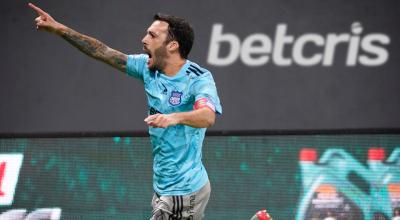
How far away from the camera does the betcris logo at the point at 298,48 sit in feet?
27.2

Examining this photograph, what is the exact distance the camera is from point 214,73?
8398 mm

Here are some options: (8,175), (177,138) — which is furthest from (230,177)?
(8,175)

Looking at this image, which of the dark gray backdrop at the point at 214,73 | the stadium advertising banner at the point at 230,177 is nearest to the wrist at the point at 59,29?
the stadium advertising banner at the point at 230,177

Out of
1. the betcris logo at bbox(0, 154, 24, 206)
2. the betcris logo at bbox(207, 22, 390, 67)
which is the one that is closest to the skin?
the betcris logo at bbox(0, 154, 24, 206)

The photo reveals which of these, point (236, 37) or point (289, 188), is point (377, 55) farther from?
point (289, 188)

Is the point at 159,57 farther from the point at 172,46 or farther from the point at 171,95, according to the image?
the point at 171,95

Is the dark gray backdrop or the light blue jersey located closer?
the light blue jersey

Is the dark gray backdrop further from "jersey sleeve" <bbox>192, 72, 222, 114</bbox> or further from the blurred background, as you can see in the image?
"jersey sleeve" <bbox>192, 72, 222, 114</bbox>

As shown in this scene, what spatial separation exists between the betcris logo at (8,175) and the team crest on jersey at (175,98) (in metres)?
1.65

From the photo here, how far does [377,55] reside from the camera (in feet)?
27.2

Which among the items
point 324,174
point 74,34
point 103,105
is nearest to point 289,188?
point 324,174

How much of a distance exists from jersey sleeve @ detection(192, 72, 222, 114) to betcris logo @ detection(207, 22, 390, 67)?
3.73m

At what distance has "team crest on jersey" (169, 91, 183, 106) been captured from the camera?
4.70m

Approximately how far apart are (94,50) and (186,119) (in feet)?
3.13
